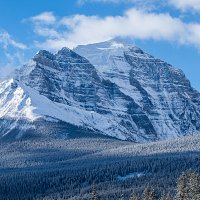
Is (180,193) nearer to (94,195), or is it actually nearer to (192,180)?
(192,180)

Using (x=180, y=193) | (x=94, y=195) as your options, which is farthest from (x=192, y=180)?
(x=94, y=195)

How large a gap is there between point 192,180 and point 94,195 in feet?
52.9

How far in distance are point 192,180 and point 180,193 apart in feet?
10.1

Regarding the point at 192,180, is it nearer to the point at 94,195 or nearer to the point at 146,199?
the point at 146,199

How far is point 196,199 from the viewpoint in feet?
Result: 357

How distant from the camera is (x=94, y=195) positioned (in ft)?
360

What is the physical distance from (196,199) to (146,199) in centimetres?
973

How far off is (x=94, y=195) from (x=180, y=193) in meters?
→ 13.8

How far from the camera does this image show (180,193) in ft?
362

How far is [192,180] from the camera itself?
111500 millimetres

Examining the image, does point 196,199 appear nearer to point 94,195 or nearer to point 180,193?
point 180,193

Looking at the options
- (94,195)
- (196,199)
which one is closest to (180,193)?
(196,199)

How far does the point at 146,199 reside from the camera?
115062mm
